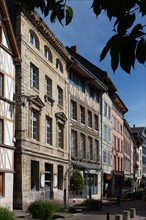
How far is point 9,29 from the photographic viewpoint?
81.6ft

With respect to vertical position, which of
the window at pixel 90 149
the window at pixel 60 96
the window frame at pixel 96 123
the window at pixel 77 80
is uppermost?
the window at pixel 77 80

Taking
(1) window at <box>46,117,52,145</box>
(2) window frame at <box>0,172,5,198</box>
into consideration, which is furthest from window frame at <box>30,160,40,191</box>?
(2) window frame at <box>0,172,5,198</box>

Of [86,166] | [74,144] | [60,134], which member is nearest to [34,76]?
[60,134]

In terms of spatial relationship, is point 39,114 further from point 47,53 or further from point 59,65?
point 59,65

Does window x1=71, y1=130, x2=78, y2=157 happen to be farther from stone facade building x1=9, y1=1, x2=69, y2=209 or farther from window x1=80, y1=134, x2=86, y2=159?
stone facade building x1=9, y1=1, x2=69, y2=209

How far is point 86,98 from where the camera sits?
141 feet

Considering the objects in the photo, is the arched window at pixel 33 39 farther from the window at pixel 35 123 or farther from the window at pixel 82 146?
the window at pixel 82 146

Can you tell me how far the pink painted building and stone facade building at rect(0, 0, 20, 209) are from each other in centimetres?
3167

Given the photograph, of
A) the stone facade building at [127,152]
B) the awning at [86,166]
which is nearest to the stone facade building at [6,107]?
the awning at [86,166]

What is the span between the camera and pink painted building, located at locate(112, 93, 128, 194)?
57.7 meters

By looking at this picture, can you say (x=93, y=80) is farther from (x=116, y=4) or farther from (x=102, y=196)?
(x=116, y=4)

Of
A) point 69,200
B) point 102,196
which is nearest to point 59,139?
point 69,200

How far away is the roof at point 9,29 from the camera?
79.4 feet

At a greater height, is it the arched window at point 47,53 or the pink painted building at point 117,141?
the arched window at point 47,53
